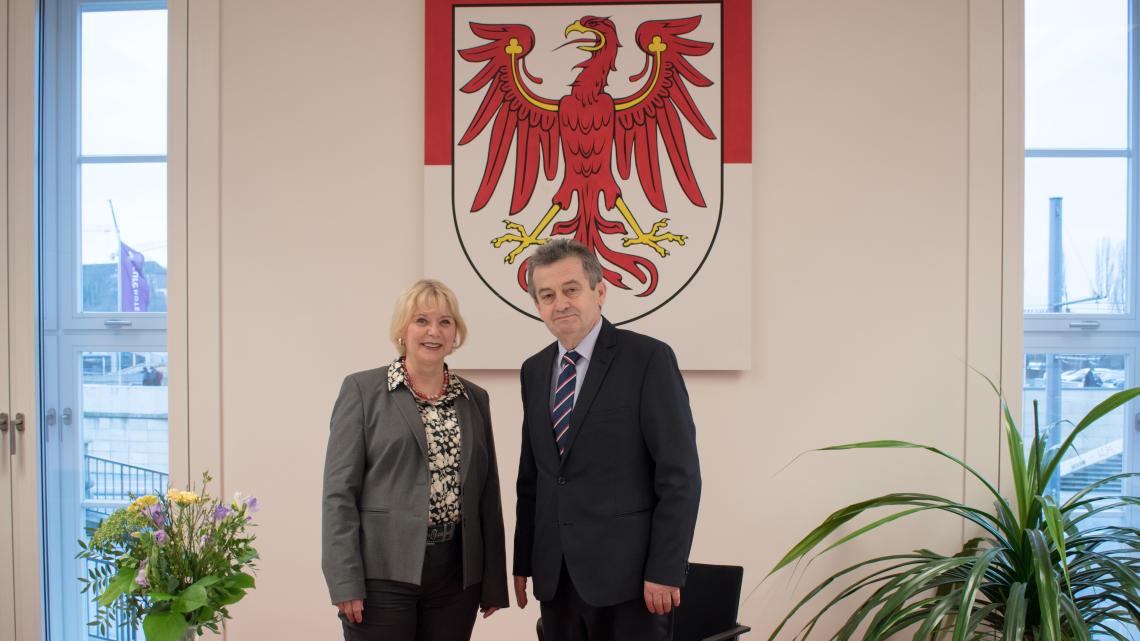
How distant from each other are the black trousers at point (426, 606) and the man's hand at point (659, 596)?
0.48 m

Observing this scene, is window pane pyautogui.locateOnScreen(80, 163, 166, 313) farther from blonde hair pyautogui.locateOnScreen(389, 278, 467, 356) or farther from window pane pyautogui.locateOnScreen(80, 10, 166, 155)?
blonde hair pyautogui.locateOnScreen(389, 278, 467, 356)

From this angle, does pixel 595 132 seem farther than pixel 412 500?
Yes

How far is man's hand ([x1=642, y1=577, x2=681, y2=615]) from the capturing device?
155 cm

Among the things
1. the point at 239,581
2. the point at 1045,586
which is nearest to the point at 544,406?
the point at 239,581

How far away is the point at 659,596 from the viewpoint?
156 centimetres

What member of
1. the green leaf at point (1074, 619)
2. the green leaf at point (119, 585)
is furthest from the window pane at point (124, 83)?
the green leaf at point (1074, 619)

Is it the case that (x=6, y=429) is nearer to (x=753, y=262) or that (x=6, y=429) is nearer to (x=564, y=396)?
(x=564, y=396)

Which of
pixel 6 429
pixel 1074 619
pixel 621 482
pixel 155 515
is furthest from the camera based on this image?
pixel 6 429

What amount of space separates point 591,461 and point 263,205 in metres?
1.75

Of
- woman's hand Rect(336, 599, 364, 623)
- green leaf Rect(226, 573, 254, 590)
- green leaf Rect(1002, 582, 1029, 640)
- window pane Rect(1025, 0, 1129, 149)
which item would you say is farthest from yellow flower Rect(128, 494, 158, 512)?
window pane Rect(1025, 0, 1129, 149)

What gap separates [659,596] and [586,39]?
6.25 feet

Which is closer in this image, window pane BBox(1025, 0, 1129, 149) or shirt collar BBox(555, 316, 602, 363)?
shirt collar BBox(555, 316, 602, 363)

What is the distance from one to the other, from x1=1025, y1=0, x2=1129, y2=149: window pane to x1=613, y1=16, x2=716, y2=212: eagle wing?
1.20 metres

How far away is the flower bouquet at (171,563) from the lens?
4.60ft
